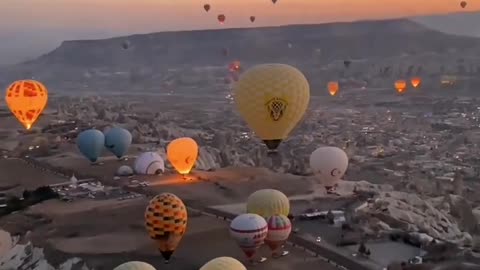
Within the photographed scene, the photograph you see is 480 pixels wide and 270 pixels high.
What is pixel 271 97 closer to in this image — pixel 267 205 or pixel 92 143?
pixel 267 205

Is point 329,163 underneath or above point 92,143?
underneath

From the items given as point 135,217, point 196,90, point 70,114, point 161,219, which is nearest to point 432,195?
point 135,217

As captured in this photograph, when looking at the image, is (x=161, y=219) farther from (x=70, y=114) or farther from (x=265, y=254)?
(x=70, y=114)

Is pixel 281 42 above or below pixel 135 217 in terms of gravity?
above

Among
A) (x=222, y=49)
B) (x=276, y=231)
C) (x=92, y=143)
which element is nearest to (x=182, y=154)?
(x=92, y=143)

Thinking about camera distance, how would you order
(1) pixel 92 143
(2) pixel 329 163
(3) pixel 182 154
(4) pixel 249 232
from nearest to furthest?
1. (4) pixel 249 232
2. (2) pixel 329 163
3. (3) pixel 182 154
4. (1) pixel 92 143

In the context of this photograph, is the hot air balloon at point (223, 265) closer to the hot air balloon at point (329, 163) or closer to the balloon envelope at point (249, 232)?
the balloon envelope at point (249, 232)
